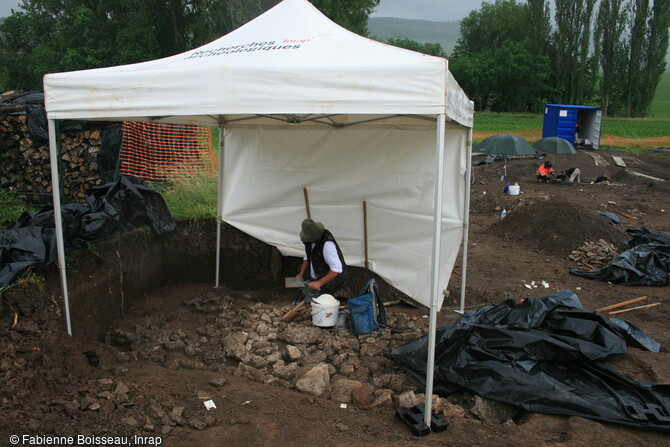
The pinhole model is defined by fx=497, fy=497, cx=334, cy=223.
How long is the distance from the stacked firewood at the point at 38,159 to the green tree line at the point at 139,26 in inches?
867

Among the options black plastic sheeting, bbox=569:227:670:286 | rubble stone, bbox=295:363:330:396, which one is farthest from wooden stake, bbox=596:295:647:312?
rubble stone, bbox=295:363:330:396

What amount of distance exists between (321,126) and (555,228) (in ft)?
18.4

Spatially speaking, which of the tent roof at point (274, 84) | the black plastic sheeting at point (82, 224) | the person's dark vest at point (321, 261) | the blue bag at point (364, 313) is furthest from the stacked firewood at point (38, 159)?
the blue bag at point (364, 313)

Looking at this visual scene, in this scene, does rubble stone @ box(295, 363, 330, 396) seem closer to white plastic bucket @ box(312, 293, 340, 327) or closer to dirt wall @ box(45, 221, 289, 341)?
white plastic bucket @ box(312, 293, 340, 327)

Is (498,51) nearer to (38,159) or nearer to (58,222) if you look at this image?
(38,159)

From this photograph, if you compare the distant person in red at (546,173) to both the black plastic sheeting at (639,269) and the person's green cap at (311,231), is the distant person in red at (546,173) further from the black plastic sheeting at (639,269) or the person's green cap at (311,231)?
the person's green cap at (311,231)

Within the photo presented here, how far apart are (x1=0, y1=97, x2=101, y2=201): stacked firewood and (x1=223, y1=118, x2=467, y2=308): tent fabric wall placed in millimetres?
4068

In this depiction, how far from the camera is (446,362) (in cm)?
390

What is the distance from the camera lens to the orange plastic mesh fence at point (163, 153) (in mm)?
9211

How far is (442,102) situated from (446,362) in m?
2.03

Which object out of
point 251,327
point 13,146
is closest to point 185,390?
point 251,327

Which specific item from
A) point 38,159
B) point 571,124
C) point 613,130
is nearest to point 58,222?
point 38,159

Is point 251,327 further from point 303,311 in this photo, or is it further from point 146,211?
point 146,211

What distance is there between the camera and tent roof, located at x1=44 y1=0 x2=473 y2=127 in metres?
3.15
